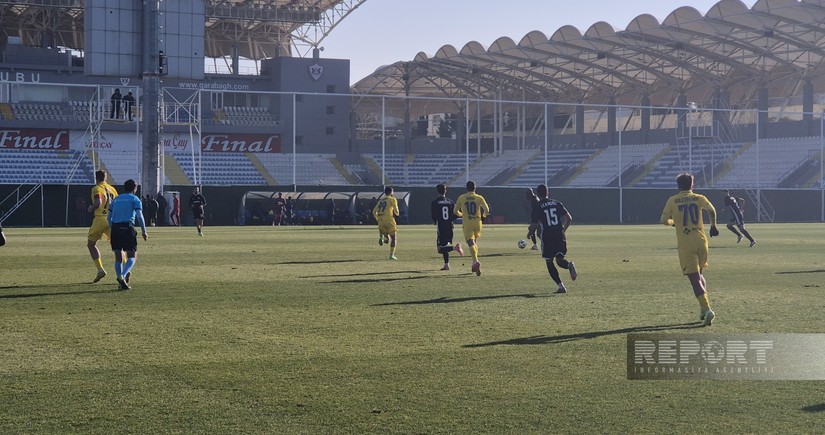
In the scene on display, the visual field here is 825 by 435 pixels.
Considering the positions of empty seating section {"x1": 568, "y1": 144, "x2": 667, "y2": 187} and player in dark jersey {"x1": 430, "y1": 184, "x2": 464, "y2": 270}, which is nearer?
player in dark jersey {"x1": 430, "y1": 184, "x2": 464, "y2": 270}

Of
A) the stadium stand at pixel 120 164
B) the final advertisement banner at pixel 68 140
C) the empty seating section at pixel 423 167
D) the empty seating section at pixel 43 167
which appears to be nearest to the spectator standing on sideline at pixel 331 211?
the stadium stand at pixel 120 164

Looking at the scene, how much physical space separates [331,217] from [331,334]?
39338 millimetres

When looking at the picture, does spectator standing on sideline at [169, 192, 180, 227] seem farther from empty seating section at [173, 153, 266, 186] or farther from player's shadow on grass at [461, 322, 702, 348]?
player's shadow on grass at [461, 322, 702, 348]

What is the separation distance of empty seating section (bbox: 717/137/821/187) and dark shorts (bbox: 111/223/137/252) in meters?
48.9

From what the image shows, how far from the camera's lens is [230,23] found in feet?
239

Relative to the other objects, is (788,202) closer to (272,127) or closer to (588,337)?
(272,127)

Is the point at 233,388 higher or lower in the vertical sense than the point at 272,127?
lower

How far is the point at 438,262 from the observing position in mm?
23172

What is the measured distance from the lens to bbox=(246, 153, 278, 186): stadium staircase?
66125 millimetres

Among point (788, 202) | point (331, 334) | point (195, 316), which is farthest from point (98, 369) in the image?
point (788, 202)

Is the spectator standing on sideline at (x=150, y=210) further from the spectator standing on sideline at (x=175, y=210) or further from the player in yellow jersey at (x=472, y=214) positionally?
the player in yellow jersey at (x=472, y=214)

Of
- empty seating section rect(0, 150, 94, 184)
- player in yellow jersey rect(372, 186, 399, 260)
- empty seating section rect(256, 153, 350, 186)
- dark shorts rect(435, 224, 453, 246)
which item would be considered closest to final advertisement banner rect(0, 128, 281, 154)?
empty seating section rect(0, 150, 94, 184)

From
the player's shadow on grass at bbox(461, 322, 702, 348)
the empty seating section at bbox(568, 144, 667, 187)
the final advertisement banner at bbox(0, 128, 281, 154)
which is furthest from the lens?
the final advertisement banner at bbox(0, 128, 281, 154)

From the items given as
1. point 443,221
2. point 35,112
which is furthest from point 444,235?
point 35,112
